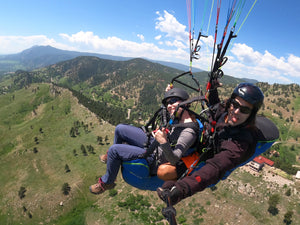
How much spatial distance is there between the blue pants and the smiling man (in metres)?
1.48

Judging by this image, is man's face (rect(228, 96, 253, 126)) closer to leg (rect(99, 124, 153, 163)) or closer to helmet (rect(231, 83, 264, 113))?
helmet (rect(231, 83, 264, 113))

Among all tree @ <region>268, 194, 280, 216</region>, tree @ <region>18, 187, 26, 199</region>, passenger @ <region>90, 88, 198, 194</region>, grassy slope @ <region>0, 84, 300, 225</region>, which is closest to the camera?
passenger @ <region>90, 88, 198, 194</region>

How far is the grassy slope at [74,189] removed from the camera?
29441 millimetres

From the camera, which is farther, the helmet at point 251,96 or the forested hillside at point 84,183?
the forested hillside at point 84,183

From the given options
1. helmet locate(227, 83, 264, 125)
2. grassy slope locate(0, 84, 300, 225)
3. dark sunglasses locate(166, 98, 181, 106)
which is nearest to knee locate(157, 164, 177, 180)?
dark sunglasses locate(166, 98, 181, 106)

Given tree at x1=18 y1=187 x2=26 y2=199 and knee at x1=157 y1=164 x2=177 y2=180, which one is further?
tree at x1=18 y1=187 x2=26 y2=199

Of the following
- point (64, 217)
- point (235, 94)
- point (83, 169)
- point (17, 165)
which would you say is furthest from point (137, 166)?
point (17, 165)

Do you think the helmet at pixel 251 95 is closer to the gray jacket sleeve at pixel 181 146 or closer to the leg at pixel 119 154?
the gray jacket sleeve at pixel 181 146

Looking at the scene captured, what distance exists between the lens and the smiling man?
308 centimetres

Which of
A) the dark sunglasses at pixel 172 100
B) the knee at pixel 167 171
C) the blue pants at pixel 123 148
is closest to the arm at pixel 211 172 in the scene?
the knee at pixel 167 171

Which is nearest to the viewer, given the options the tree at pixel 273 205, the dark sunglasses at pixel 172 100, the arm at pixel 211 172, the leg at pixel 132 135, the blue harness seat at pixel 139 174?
the arm at pixel 211 172

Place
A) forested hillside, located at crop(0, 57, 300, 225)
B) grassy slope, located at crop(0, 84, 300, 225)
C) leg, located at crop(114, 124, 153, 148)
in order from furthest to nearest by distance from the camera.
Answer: forested hillside, located at crop(0, 57, 300, 225)
grassy slope, located at crop(0, 84, 300, 225)
leg, located at crop(114, 124, 153, 148)

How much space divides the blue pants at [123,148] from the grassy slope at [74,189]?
1059 inches

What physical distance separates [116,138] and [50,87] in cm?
16645
